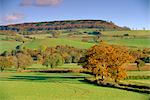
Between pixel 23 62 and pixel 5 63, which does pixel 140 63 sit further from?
pixel 5 63

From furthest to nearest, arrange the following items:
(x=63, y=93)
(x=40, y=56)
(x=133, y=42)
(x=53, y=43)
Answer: (x=53, y=43) < (x=133, y=42) < (x=40, y=56) < (x=63, y=93)

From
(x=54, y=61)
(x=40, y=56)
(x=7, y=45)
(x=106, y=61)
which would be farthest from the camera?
(x=7, y=45)

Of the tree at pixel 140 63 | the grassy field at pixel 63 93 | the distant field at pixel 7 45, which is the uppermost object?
the distant field at pixel 7 45

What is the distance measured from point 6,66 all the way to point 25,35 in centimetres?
3429

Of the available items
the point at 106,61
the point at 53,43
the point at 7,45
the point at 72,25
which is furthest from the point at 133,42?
the point at 106,61

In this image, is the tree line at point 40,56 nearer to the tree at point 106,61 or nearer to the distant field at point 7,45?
the distant field at point 7,45

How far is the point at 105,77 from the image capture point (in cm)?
3756

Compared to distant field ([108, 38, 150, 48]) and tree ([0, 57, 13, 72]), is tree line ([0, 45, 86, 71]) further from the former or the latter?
distant field ([108, 38, 150, 48])

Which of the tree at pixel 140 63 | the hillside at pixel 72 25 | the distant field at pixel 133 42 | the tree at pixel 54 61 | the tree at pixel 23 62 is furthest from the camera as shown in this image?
the hillside at pixel 72 25

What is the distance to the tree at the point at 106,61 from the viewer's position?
36531mm

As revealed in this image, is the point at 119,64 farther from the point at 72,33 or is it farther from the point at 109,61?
the point at 72,33

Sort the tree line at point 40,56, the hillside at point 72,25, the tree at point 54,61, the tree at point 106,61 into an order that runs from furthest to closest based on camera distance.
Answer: the hillside at point 72,25
the tree at point 54,61
the tree line at point 40,56
the tree at point 106,61

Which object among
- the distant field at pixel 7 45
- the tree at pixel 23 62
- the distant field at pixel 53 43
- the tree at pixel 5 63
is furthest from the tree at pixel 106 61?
the distant field at pixel 7 45

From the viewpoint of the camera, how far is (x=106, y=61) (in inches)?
1501
